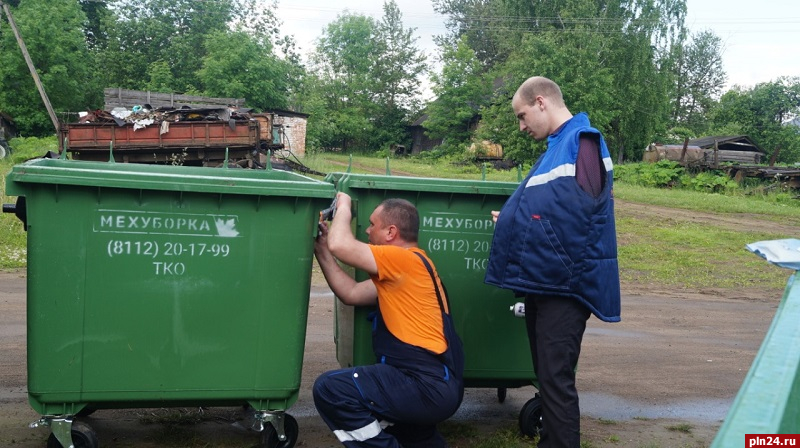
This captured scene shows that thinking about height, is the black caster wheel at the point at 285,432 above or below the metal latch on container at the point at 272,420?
below

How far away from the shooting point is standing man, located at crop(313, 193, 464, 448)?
3.51 meters

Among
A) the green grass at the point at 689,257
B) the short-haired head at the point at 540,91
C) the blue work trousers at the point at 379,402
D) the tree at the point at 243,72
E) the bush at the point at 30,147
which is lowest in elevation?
the bush at the point at 30,147

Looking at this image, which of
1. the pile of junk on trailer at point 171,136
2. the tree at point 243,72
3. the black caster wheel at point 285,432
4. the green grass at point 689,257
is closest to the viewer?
the black caster wheel at point 285,432

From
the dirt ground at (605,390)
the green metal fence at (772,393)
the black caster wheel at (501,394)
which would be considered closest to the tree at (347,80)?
the dirt ground at (605,390)

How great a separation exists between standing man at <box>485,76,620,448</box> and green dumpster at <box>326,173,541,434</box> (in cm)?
54

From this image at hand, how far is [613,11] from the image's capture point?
3372 centimetres

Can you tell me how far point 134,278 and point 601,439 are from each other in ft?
9.34

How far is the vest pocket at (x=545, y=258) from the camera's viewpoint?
11.8ft

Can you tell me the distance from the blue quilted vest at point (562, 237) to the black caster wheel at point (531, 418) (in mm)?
987

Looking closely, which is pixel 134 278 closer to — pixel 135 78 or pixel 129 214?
pixel 129 214

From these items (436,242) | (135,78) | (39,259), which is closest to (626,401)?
(436,242)

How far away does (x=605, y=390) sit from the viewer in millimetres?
5727

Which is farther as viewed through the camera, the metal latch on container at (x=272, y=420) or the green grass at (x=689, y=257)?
the green grass at (x=689, y=257)

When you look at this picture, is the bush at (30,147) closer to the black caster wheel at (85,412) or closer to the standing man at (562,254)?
the black caster wheel at (85,412)
